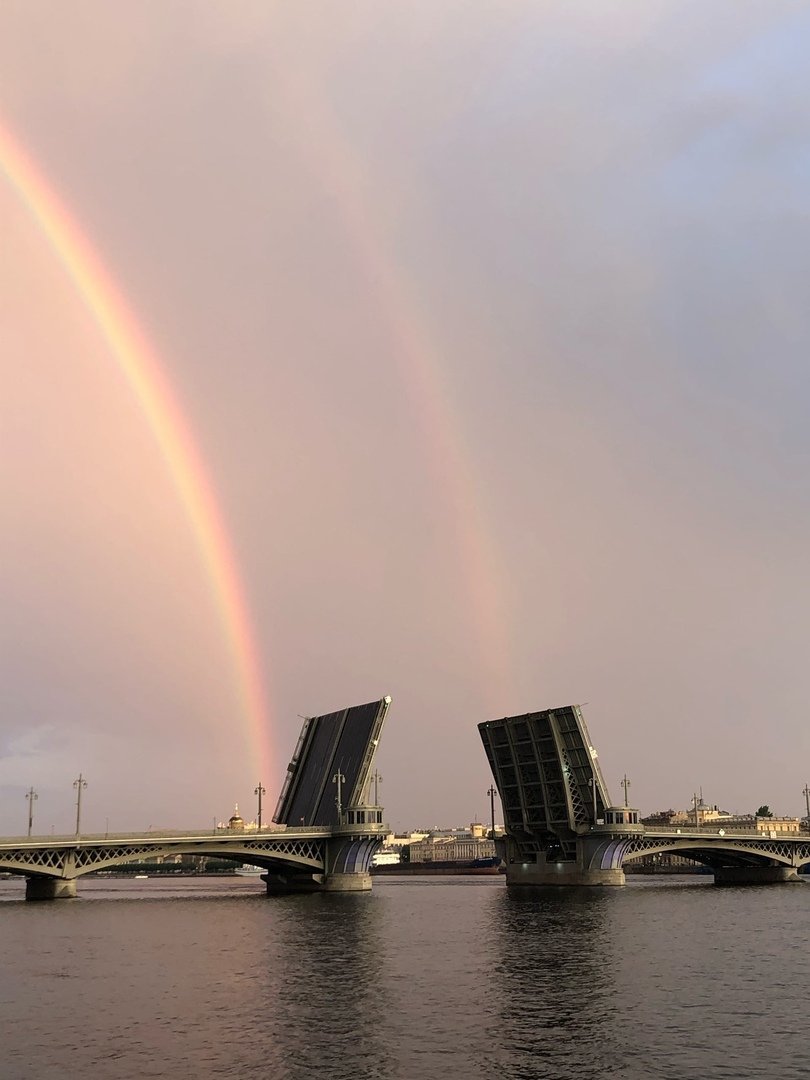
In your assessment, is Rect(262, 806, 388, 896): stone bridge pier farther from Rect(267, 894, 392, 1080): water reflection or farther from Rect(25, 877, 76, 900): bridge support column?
Rect(267, 894, 392, 1080): water reflection

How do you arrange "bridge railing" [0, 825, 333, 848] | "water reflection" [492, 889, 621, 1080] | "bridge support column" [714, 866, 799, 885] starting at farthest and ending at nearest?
1. "bridge support column" [714, 866, 799, 885]
2. "bridge railing" [0, 825, 333, 848]
3. "water reflection" [492, 889, 621, 1080]

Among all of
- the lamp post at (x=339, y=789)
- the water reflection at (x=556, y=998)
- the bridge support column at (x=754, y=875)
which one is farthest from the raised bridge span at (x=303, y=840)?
the bridge support column at (x=754, y=875)

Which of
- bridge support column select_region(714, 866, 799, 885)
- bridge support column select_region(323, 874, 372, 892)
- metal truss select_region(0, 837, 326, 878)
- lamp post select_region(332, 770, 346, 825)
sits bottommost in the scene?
bridge support column select_region(714, 866, 799, 885)

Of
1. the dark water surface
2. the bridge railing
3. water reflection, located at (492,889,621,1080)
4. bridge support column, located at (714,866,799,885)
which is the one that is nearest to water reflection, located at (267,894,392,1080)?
the dark water surface

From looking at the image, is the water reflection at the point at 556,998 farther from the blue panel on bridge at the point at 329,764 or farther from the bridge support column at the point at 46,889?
the bridge support column at the point at 46,889

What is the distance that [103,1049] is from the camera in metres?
25.7

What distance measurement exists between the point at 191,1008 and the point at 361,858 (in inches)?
2992

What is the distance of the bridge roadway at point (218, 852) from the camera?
90.3 meters

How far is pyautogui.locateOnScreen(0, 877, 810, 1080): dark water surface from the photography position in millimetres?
24125

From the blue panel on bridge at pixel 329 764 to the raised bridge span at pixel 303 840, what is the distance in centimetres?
10

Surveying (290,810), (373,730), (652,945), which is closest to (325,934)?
(652,945)

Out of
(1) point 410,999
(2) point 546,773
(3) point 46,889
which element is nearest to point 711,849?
(2) point 546,773

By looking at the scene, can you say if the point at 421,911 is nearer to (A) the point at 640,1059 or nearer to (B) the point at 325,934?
(B) the point at 325,934

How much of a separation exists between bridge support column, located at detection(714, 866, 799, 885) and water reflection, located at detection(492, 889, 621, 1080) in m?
81.7
